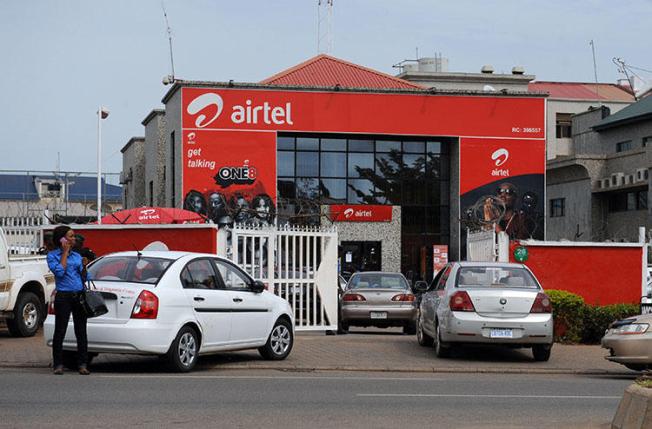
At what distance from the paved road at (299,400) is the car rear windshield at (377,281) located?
1029cm

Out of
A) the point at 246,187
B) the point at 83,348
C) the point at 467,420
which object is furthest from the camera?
the point at 246,187

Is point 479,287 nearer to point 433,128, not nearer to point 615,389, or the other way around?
point 615,389

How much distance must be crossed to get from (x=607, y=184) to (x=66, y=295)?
144ft

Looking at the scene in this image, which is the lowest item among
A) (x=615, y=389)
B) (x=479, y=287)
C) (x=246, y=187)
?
(x=615, y=389)

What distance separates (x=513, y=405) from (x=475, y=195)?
1455 inches

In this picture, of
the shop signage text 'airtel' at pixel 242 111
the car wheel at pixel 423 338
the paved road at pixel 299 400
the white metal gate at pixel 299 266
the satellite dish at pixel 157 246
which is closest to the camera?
the paved road at pixel 299 400

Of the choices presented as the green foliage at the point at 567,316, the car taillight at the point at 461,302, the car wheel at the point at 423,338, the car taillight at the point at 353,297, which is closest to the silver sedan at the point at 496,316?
the car taillight at the point at 461,302

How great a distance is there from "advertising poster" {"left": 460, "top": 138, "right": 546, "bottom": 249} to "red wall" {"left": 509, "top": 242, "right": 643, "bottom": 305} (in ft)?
77.4

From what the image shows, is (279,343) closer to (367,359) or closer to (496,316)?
(367,359)

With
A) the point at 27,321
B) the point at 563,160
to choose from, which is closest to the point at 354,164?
the point at 563,160

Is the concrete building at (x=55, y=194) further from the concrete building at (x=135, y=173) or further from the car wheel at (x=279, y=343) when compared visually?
the car wheel at (x=279, y=343)

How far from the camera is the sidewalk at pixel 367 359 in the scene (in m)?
16.4

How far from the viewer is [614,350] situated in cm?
1600

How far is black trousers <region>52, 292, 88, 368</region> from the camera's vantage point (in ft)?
47.0
